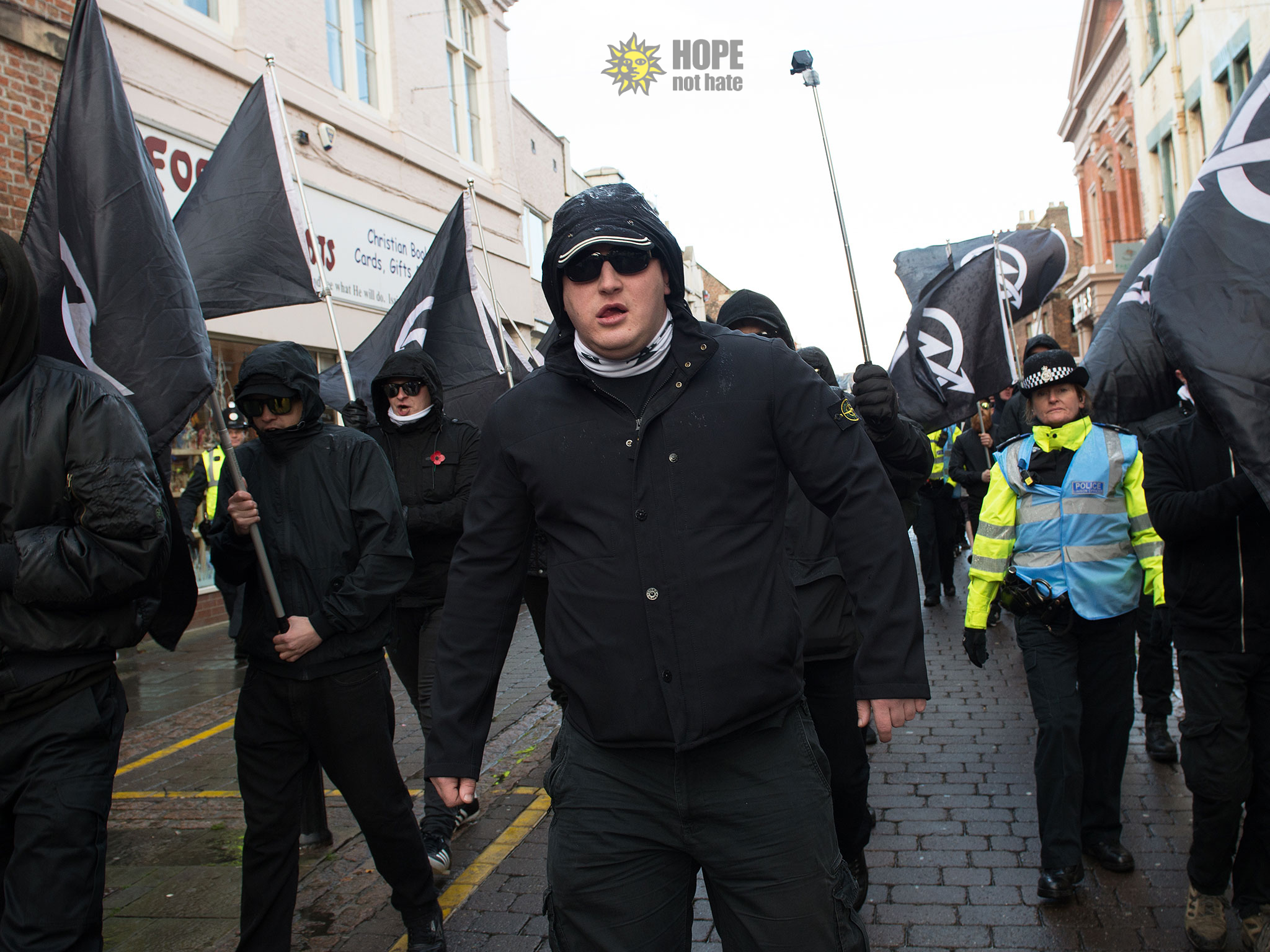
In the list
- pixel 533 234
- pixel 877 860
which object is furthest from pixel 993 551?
pixel 533 234

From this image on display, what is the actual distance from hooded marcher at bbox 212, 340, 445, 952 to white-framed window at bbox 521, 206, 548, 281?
18.8m

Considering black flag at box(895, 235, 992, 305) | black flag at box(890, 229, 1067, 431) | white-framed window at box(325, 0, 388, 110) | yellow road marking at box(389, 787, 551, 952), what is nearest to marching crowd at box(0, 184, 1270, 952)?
yellow road marking at box(389, 787, 551, 952)

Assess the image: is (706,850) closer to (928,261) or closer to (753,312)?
(753,312)

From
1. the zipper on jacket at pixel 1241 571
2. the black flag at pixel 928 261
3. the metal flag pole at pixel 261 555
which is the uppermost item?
the black flag at pixel 928 261

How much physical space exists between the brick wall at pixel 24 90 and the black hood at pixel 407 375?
16.8 ft

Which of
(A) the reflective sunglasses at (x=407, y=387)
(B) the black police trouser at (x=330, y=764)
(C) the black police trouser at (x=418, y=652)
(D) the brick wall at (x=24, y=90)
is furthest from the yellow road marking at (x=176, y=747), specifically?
(D) the brick wall at (x=24, y=90)

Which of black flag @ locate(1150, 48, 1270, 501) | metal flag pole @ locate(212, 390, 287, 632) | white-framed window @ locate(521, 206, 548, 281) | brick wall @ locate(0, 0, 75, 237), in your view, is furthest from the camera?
white-framed window @ locate(521, 206, 548, 281)

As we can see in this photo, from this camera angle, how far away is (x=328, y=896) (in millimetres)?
4234

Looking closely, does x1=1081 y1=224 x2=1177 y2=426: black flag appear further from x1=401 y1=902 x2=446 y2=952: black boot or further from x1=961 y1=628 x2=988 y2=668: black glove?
x1=401 y1=902 x2=446 y2=952: black boot

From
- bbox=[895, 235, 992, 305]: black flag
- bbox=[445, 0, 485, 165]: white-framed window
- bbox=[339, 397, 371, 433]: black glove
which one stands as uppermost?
bbox=[445, 0, 485, 165]: white-framed window

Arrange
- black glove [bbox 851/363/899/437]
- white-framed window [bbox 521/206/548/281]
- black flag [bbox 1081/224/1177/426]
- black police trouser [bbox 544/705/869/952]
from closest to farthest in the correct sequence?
1. black police trouser [bbox 544/705/869/952]
2. black glove [bbox 851/363/899/437]
3. black flag [bbox 1081/224/1177/426]
4. white-framed window [bbox 521/206/548/281]

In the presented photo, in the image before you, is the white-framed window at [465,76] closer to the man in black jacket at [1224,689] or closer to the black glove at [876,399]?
the black glove at [876,399]

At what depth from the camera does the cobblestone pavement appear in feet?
12.3

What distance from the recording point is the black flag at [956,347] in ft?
25.9
